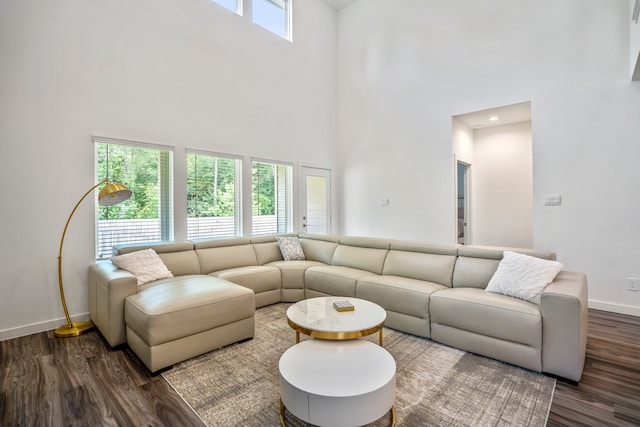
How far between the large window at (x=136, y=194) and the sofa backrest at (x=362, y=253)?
238 cm

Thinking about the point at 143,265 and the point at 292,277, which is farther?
the point at 292,277

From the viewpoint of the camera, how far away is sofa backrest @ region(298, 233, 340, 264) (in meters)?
4.39

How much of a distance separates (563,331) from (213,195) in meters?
4.35

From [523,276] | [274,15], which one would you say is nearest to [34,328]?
[523,276]

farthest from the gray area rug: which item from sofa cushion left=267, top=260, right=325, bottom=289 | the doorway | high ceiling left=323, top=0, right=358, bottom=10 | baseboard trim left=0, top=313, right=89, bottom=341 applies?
high ceiling left=323, top=0, right=358, bottom=10

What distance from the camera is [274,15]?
18.3 ft

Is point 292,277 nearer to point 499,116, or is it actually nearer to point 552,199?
point 552,199

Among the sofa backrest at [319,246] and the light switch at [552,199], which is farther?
the sofa backrest at [319,246]

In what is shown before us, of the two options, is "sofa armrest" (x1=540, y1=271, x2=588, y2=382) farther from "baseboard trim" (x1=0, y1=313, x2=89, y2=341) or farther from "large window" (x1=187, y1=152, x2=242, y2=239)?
"baseboard trim" (x1=0, y1=313, x2=89, y2=341)

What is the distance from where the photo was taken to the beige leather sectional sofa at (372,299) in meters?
2.20

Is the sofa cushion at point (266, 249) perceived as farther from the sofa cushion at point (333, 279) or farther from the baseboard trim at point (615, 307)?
the baseboard trim at point (615, 307)

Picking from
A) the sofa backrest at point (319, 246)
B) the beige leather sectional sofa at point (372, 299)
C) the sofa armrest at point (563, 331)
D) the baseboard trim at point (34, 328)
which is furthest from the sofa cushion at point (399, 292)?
the baseboard trim at point (34, 328)

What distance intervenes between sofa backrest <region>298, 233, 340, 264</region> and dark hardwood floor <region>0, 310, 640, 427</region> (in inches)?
101

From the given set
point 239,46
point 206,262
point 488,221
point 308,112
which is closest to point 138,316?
point 206,262
